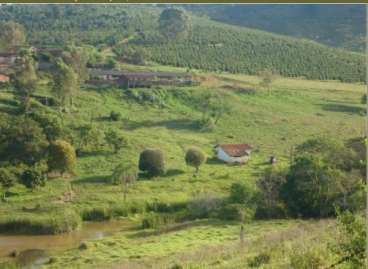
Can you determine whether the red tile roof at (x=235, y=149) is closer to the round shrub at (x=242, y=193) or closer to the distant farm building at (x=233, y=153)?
the distant farm building at (x=233, y=153)

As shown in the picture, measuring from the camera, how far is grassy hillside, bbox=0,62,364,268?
2338 centimetres

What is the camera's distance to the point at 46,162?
31.2m

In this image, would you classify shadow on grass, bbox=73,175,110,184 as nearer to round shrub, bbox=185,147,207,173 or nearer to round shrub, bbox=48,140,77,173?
round shrub, bbox=48,140,77,173

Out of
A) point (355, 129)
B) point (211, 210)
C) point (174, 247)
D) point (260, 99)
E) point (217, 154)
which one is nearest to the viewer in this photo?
point (174, 247)

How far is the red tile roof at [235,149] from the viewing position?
36688mm

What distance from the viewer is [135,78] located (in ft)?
174

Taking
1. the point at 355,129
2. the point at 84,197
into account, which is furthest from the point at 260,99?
the point at 84,197

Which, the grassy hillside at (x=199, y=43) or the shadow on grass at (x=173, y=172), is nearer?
the shadow on grass at (x=173, y=172)

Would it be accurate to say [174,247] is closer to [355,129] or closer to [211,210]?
[211,210]

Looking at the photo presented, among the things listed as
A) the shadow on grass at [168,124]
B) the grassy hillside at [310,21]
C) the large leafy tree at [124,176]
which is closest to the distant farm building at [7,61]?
the shadow on grass at [168,124]

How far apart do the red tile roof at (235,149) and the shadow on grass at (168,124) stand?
21.0 feet

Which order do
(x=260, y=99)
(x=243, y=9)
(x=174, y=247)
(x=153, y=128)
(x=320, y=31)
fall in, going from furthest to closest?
(x=243, y=9) → (x=320, y=31) → (x=260, y=99) → (x=153, y=128) → (x=174, y=247)

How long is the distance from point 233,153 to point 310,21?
68.0 meters

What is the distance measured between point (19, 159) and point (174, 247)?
1103cm
